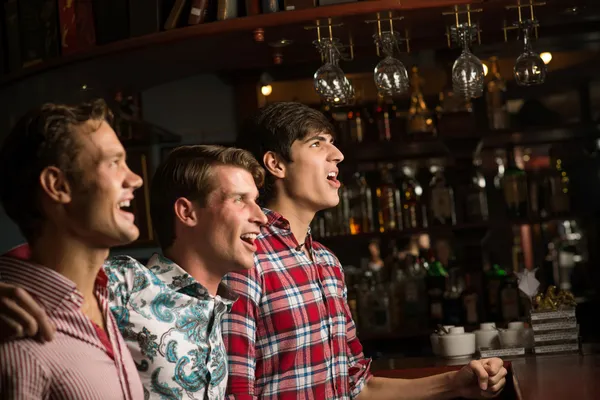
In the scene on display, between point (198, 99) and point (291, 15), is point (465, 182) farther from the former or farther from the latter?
point (291, 15)

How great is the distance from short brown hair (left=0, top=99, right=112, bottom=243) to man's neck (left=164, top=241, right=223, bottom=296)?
1.89 ft

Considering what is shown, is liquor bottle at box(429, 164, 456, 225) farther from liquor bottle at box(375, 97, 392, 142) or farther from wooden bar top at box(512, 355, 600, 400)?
wooden bar top at box(512, 355, 600, 400)

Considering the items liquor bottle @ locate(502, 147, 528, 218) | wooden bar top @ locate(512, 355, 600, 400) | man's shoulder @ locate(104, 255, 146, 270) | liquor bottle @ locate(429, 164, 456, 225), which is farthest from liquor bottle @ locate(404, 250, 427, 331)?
man's shoulder @ locate(104, 255, 146, 270)

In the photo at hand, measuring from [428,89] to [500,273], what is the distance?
43.0 inches

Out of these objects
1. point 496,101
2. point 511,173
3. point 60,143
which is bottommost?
point 60,143

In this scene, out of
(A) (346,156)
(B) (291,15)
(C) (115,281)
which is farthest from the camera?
(A) (346,156)

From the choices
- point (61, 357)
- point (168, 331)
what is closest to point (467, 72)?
point (168, 331)

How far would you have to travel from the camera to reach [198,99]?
5.34 meters

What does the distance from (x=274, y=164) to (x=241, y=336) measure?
1.83ft

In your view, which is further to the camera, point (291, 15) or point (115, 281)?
point (291, 15)

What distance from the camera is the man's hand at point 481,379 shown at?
8.76 feet

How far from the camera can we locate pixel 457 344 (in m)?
3.97

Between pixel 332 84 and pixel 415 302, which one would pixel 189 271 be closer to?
pixel 332 84

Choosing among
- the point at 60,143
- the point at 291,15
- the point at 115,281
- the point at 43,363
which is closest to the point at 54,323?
the point at 43,363
